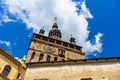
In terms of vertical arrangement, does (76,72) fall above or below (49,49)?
below

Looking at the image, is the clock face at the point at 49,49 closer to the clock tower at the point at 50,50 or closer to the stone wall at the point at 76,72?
the clock tower at the point at 50,50

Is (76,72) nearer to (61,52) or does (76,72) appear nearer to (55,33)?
(61,52)

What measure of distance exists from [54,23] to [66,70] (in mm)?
54300

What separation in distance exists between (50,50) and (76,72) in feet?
123

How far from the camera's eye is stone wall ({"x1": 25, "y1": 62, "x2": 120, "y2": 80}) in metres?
20.5

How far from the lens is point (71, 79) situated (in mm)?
21016

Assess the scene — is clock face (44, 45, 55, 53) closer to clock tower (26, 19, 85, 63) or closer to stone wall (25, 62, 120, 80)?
clock tower (26, 19, 85, 63)

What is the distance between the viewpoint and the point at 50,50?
58.7 meters

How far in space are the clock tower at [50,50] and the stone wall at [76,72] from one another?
106 ft

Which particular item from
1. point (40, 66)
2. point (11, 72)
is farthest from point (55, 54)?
point (40, 66)

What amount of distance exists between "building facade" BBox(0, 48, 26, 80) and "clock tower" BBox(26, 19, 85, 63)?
18794mm

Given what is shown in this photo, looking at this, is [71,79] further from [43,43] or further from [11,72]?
[43,43]

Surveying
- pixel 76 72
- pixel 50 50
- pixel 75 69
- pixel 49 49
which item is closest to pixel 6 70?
pixel 75 69

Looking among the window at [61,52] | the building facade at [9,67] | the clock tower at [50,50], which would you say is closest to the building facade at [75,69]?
the building facade at [9,67]
